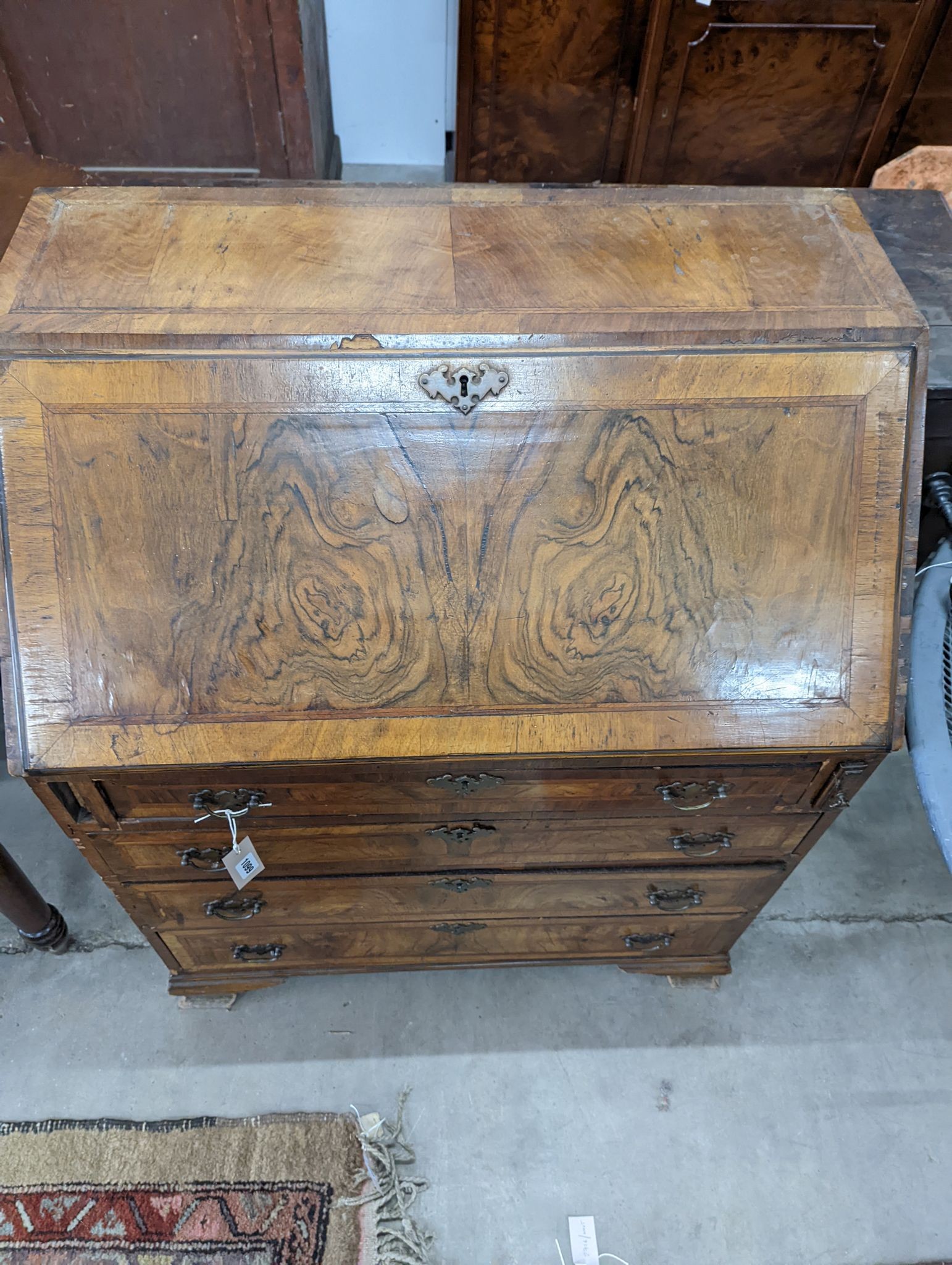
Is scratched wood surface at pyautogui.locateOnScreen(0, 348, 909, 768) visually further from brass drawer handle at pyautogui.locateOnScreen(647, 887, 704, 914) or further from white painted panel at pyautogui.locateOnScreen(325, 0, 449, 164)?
white painted panel at pyautogui.locateOnScreen(325, 0, 449, 164)

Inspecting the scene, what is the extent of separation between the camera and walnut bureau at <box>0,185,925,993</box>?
108 centimetres

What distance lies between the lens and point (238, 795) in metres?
1.17

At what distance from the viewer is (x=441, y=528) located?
1111 mm

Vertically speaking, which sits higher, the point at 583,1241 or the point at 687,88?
the point at 687,88

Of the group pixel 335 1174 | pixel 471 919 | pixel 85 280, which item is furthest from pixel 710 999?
pixel 85 280

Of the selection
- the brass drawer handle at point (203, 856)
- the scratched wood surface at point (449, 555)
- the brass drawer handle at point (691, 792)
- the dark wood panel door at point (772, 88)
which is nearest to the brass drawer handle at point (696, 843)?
the brass drawer handle at point (691, 792)

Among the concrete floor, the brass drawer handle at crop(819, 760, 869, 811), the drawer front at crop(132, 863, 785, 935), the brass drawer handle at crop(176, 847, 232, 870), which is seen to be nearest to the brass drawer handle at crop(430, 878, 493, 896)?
the drawer front at crop(132, 863, 785, 935)

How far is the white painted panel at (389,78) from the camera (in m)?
2.80

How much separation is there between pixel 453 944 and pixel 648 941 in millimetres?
424

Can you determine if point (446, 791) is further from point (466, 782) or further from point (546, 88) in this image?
point (546, 88)

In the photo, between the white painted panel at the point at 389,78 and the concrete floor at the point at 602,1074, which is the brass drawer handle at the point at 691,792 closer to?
the concrete floor at the point at 602,1074

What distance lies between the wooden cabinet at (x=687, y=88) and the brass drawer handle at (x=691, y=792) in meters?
2.35

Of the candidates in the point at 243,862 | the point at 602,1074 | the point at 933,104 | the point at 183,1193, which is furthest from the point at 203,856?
the point at 933,104

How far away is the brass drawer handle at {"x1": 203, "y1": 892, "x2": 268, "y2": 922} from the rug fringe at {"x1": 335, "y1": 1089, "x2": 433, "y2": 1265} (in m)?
0.57
